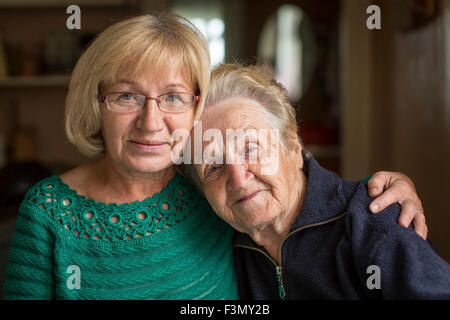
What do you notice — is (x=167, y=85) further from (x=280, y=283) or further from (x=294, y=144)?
(x=280, y=283)

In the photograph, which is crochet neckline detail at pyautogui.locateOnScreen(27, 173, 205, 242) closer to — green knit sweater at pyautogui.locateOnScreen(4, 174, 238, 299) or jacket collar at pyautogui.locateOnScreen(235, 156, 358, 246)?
green knit sweater at pyautogui.locateOnScreen(4, 174, 238, 299)

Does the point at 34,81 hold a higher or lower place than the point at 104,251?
higher

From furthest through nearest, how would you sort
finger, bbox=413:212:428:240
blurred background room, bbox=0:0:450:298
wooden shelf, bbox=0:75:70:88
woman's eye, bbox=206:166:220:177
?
wooden shelf, bbox=0:75:70:88, blurred background room, bbox=0:0:450:298, woman's eye, bbox=206:166:220:177, finger, bbox=413:212:428:240

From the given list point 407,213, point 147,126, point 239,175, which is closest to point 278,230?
point 239,175

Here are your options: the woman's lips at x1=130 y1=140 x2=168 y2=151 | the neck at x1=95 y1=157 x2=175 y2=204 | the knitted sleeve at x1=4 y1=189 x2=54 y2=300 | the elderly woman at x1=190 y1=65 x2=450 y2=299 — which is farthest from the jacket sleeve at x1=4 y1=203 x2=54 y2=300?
the elderly woman at x1=190 y1=65 x2=450 y2=299

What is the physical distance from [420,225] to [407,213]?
36 mm

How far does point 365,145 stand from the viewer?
10.4ft

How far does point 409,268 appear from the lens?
89 cm

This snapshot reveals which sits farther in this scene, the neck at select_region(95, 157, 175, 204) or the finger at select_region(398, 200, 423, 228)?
the neck at select_region(95, 157, 175, 204)

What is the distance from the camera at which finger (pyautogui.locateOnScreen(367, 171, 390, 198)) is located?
1.05 metres

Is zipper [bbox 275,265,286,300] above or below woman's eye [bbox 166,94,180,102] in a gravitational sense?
below
